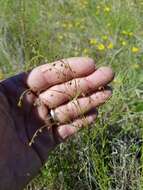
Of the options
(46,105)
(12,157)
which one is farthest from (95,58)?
(12,157)

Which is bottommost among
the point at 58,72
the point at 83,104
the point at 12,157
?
the point at 12,157

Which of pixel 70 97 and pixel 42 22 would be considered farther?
pixel 42 22

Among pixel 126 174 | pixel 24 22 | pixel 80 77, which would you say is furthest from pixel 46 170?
pixel 24 22

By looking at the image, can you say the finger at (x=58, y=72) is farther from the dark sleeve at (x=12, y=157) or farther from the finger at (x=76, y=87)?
the dark sleeve at (x=12, y=157)

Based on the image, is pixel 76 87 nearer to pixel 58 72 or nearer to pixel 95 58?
pixel 58 72

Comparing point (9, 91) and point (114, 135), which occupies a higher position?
point (9, 91)

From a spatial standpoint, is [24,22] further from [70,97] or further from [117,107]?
[70,97]
